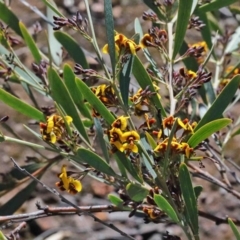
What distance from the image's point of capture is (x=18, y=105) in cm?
93

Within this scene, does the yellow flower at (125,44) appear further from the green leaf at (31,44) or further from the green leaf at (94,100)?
the green leaf at (31,44)

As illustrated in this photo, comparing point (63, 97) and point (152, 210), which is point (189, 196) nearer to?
point (152, 210)

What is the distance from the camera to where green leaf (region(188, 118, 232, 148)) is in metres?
0.79

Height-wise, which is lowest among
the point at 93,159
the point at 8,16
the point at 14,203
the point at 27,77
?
the point at 14,203

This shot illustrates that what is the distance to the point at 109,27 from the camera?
2.64 ft

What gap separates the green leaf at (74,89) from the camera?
87cm

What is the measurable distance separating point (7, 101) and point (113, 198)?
0.21 meters

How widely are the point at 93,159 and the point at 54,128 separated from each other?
0.07 metres

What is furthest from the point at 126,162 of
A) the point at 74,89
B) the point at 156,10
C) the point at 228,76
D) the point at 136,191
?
the point at 228,76

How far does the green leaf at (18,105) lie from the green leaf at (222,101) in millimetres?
262

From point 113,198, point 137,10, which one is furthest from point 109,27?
point 137,10

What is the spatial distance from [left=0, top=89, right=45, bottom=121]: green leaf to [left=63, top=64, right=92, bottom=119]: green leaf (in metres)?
0.07

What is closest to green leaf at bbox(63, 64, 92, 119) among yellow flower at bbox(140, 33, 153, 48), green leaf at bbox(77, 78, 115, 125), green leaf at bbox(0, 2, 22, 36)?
green leaf at bbox(77, 78, 115, 125)

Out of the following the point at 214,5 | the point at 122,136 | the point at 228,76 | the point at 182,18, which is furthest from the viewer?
the point at 228,76
